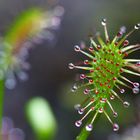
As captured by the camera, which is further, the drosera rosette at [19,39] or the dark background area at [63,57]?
the dark background area at [63,57]

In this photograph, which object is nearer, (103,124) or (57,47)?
(103,124)

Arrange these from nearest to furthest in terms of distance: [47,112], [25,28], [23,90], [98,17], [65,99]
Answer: [25,28] → [47,112] → [65,99] → [23,90] → [98,17]

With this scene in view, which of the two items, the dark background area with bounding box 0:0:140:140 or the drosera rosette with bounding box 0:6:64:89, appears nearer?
the drosera rosette with bounding box 0:6:64:89

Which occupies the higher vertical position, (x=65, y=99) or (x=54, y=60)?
(x=54, y=60)

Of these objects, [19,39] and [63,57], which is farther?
[63,57]

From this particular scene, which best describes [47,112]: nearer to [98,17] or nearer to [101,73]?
[101,73]

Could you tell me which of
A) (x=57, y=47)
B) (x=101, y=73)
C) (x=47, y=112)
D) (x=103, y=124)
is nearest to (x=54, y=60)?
(x=57, y=47)

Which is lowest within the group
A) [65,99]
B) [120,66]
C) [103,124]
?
[103,124]

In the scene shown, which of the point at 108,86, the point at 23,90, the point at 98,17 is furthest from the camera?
the point at 98,17

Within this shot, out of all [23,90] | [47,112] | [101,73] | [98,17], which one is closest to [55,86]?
[23,90]

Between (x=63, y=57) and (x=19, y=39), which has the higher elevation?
(x=19, y=39)
